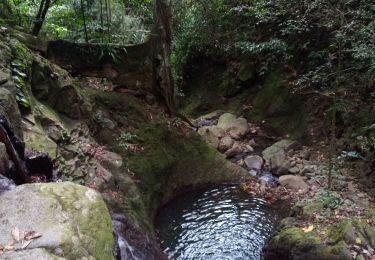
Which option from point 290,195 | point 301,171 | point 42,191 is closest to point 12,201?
point 42,191

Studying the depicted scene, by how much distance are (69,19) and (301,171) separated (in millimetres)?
7775

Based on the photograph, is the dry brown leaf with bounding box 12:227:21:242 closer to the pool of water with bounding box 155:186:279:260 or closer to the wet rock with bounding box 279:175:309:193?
the pool of water with bounding box 155:186:279:260

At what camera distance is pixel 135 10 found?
1310cm

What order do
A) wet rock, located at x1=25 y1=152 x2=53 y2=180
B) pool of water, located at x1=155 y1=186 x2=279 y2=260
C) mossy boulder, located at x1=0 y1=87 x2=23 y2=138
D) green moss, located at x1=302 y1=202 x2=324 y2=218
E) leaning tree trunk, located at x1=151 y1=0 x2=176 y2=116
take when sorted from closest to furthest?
wet rock, located at x1=25 y1=152 x2=53 y2=180
mossy boulder, located at x1=0 y1=87 x2=23 y2=138
pool of water, located at x1=155 y1=186 x2=279 y2=260
green moss, located at x1=302 y1=202 x2=324 y2=218
leaning tree trunk, located at x1=151 y1=0 x2=176 y2=116

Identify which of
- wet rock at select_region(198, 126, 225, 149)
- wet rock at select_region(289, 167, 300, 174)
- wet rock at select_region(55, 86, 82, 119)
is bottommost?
wet rock at select_region(289, 167, 300, 174)

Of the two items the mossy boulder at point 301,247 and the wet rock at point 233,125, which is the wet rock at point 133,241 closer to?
the mossy boulder at point 301,247

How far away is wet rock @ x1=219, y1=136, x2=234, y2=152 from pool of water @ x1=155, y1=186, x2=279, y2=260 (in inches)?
81.1

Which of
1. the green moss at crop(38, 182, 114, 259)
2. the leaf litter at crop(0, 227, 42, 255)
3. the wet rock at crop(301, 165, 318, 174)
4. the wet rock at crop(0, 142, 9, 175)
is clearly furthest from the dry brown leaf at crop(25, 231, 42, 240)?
the wet rock at crop(301, 165, 318, 174)

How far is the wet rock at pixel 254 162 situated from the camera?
10.4 m

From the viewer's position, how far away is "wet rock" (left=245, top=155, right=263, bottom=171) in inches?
411

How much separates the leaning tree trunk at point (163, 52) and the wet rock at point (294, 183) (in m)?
3.46

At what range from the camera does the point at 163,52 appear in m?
9.81

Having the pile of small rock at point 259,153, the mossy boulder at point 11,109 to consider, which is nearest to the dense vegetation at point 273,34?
the pile of small rock at point 259,153

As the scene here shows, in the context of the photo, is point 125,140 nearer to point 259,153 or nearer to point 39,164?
point 39,164
